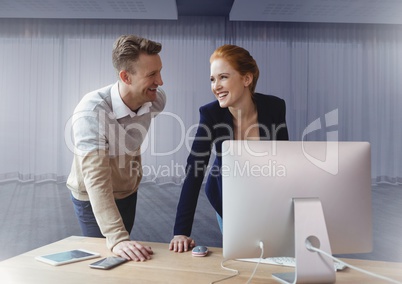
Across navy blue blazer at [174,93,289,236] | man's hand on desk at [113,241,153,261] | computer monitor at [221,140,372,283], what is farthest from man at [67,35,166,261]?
computer monitor at [221,140,372,283]

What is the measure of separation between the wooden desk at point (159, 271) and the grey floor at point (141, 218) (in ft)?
7.47

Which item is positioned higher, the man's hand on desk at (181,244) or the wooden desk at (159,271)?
the man's hand on desk at (181,244)

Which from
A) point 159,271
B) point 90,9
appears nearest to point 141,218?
point 90,9

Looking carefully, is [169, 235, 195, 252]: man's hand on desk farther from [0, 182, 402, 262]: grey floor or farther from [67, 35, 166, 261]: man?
[0, 182, 402, 262]: grey floor

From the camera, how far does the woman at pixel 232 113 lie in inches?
66.6

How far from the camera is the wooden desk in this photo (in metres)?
1.02

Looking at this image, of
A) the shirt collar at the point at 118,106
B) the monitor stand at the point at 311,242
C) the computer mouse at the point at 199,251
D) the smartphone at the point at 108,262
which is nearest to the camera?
the monitor stand at the point at 311,242

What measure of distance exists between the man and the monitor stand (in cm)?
51

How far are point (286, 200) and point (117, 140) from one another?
3.05 feet

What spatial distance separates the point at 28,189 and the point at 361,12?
214 inches

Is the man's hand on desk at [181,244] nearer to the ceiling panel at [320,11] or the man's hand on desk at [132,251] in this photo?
the man's hand on desk at [132,251]

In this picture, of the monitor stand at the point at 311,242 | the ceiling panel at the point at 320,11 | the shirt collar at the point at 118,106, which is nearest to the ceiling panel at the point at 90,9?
the ceiling panel at the point at 320,11

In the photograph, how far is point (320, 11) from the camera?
17.2 ft

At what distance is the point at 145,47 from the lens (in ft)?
5.44
